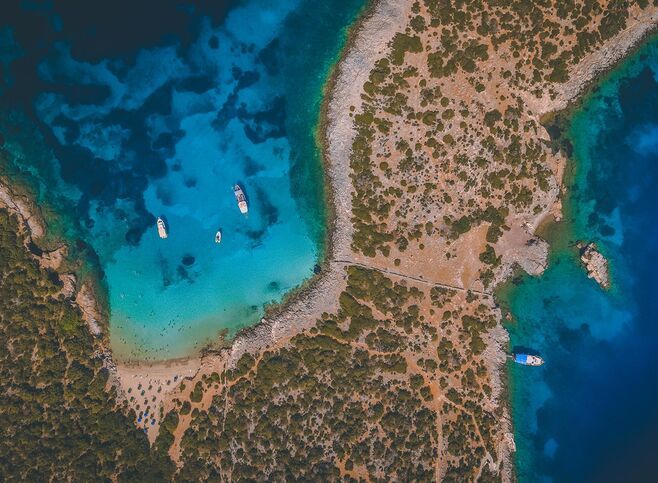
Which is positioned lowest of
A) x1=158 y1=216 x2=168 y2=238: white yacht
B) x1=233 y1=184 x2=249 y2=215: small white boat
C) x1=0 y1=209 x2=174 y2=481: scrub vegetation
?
x1=0 y1=209 x2=174 y2=481: scrub vegetation

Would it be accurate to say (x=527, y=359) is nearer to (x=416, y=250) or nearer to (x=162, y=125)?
(x=416, y=250)

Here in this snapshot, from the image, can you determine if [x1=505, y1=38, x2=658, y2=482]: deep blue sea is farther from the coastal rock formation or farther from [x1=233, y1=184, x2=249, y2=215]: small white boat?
[x1=233, y1=184, x2=249, y2=215]: small white boat

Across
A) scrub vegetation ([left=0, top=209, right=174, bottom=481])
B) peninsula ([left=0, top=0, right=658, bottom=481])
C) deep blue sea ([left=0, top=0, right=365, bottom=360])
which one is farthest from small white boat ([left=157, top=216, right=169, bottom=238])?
scrub vegetation ([left=0, top=209, right=174, bottom=481])

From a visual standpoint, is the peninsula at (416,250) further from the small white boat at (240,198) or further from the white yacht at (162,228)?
the white yacht at (162,228)

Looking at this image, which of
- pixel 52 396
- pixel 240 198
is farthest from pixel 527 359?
pixel 52 396

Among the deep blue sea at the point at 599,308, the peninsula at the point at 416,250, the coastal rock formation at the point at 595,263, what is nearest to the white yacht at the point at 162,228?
the peninsula at the point at 416,250

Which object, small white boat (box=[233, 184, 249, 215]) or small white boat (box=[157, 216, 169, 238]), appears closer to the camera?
small white boat (box=[233, 184, 249, 215])
